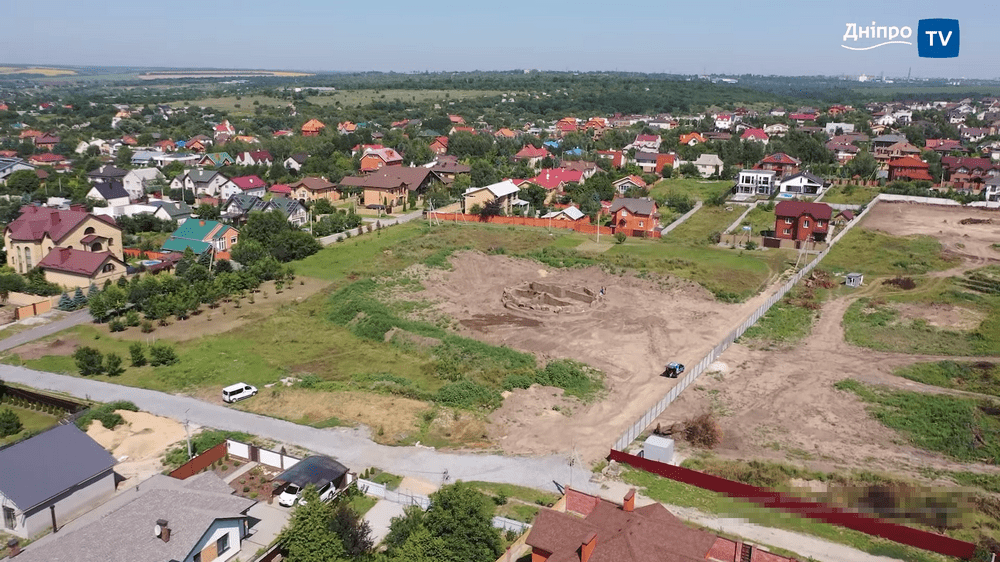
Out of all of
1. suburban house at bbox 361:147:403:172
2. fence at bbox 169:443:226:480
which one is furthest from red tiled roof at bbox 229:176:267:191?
fence at bbox 169:443:226:480

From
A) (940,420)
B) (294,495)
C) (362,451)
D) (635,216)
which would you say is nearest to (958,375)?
(940,420)

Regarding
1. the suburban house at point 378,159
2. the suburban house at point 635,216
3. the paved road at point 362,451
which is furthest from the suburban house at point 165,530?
the suburban house at point 378,159

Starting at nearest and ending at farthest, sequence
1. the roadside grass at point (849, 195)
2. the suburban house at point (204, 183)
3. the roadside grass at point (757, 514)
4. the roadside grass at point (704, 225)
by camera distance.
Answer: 1. the roadside grass at point (757, 514)
2. the roadside grass at point (704, 225)
3. the roadside grass at point (849, 195)
4. the suburban house at point (204, 183)

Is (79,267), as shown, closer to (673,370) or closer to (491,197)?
(491,197)

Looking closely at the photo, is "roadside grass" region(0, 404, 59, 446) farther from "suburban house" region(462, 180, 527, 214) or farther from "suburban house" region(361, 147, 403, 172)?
"suburban house" region(361, 147, 403, 172)

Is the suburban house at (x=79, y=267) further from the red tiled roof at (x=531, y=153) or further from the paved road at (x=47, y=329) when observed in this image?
the red tiled roof at (x=531, y=153)

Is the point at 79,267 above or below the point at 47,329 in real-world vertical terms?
above
